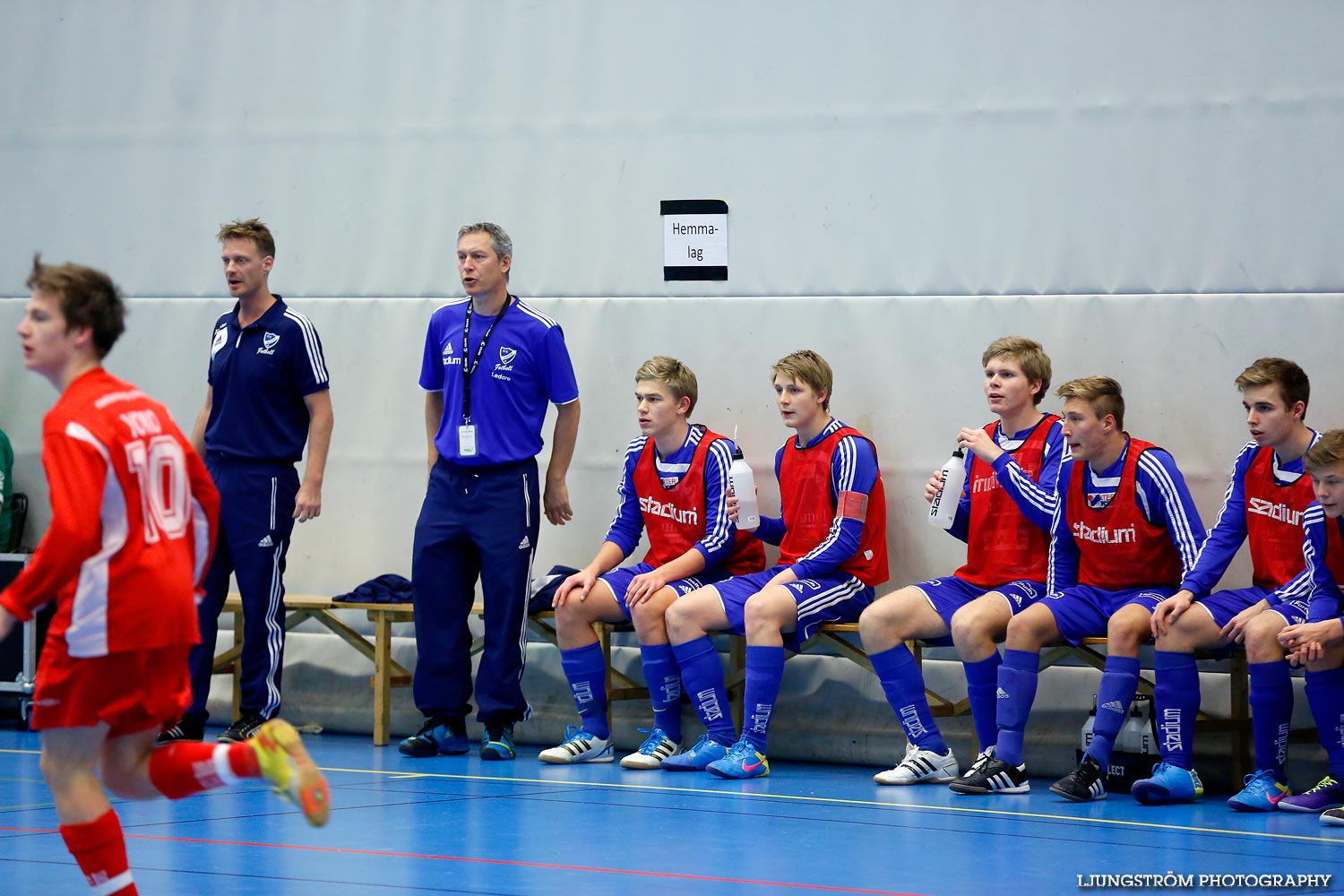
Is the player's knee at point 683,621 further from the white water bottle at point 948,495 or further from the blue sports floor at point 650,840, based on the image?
the white water bottle at point 948,495

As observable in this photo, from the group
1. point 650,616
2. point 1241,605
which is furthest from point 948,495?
point 650,616

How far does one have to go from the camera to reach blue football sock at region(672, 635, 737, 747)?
19.3 feet

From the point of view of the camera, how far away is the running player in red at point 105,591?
121 inches

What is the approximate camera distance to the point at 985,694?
18.1 feet

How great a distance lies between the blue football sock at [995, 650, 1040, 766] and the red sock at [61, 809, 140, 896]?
3.06 metres

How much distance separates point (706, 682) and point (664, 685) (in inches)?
9.4

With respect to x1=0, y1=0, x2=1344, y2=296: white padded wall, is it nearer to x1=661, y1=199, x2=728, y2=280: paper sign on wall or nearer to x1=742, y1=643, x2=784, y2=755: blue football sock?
x1=661, y1=199, x2=728, y2=280: paper sign on wall

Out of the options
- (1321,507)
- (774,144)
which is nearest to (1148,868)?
(1321,507)

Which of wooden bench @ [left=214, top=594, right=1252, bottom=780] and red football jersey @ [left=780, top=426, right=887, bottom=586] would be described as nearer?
wooden bench @ [left=214, top=594, right=1252, bottom=780]

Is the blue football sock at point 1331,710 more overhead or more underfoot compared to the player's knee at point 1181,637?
more underfoot

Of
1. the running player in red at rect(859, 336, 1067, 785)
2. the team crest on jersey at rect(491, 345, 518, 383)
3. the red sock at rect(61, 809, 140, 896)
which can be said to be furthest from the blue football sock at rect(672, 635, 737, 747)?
the red sock at rect(61, 809, 140, 896)

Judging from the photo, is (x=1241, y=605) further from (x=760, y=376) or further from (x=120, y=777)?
(x=120, y=777)

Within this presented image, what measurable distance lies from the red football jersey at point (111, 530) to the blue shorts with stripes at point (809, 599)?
2.93 meters

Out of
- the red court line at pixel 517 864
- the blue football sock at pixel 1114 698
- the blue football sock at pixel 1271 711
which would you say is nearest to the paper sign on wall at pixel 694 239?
the blue football sock at pixel 1114 698
